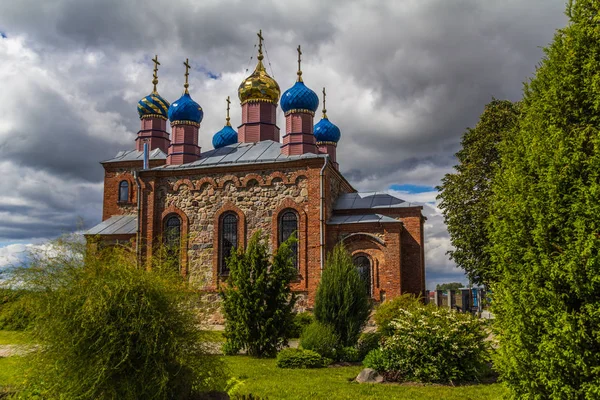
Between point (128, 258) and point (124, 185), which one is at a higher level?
point (124, 185)

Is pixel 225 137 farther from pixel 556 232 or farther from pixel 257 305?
pixel 556 232

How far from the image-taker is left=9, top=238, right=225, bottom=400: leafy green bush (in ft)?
19.0

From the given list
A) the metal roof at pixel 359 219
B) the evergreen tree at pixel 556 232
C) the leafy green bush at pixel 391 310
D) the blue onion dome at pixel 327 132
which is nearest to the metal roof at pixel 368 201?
the metal roof at pixel 359 219

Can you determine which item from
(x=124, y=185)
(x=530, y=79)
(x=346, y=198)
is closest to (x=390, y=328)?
(x=530, y=79)

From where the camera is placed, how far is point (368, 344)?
12.3 metres

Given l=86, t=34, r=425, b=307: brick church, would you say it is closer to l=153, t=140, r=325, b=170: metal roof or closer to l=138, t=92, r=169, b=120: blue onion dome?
l=153, t=140, r=325, b=170: metal roof

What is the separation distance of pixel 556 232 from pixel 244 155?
17.9 m

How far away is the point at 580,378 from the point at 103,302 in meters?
4.97

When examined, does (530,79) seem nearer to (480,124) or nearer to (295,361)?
(295,361)

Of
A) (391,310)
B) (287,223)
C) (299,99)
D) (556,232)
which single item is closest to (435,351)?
(391,310)

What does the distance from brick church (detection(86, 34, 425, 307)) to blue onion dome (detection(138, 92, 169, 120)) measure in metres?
5.04

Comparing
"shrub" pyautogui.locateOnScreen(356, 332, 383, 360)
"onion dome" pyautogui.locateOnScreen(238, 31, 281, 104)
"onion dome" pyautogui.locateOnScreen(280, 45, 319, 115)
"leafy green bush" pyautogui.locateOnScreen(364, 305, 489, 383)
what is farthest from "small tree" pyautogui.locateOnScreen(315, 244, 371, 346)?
"onion dome" pyautogui.locateOnScreen(238, 31, 281, 104)

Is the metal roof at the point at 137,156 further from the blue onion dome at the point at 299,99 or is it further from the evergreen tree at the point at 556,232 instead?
the evergreen tree at the point at 556,232

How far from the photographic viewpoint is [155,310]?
6059mm
